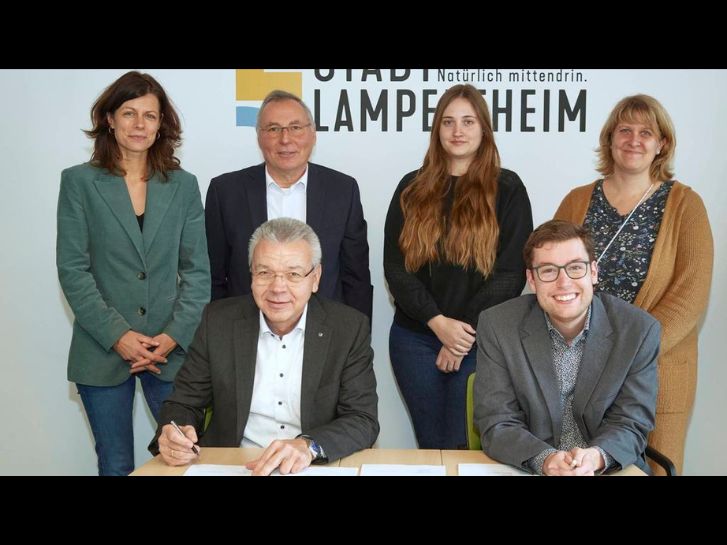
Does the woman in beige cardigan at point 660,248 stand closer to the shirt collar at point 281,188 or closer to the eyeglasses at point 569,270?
the eyeglasses at point 569,270

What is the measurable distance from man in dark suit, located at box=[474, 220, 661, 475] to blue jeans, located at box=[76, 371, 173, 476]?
169cm

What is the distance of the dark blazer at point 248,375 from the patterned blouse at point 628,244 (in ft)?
4.29

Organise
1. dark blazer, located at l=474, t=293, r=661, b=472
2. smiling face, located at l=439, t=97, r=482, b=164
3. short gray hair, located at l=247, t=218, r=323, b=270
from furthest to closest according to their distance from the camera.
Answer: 1. smiling face, located at l=439, t=97, r=482, b=164
2. short gray hair, located at l=247, t=218, r=323, b=270
3. dark blazer, located at l=474, t=293, r=661, b=472

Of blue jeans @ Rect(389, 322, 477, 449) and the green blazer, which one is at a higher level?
the green blazer

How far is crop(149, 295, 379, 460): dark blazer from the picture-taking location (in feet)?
9.95

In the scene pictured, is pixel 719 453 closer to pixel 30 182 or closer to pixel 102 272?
pixel 102 272

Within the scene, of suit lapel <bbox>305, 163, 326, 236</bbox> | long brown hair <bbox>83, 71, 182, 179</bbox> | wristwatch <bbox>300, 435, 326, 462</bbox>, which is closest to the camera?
wristwatch <bbox>300, 435, 326, 462</bbox>

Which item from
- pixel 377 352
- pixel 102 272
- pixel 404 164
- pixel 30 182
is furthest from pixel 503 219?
pixel 30 182

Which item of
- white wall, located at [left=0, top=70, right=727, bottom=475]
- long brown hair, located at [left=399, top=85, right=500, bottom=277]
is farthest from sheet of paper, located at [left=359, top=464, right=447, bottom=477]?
white wall, located at [left=0, top=70, right=727, bottom=475]

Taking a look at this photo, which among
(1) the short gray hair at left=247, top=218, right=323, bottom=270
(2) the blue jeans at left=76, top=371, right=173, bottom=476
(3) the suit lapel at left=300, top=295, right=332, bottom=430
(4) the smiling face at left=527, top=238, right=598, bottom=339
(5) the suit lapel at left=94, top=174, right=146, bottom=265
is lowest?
(2) the blue jeans at left=76, top=371, right=173, bottom=476

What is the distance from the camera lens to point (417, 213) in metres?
3.97

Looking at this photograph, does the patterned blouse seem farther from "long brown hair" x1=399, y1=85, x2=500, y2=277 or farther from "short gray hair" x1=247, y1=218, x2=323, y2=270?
"short gray hair" x1=247, y1=218, x2=323, y2=270

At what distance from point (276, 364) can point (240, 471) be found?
0.59m

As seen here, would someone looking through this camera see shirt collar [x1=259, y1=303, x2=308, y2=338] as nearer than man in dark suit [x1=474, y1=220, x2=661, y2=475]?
No
